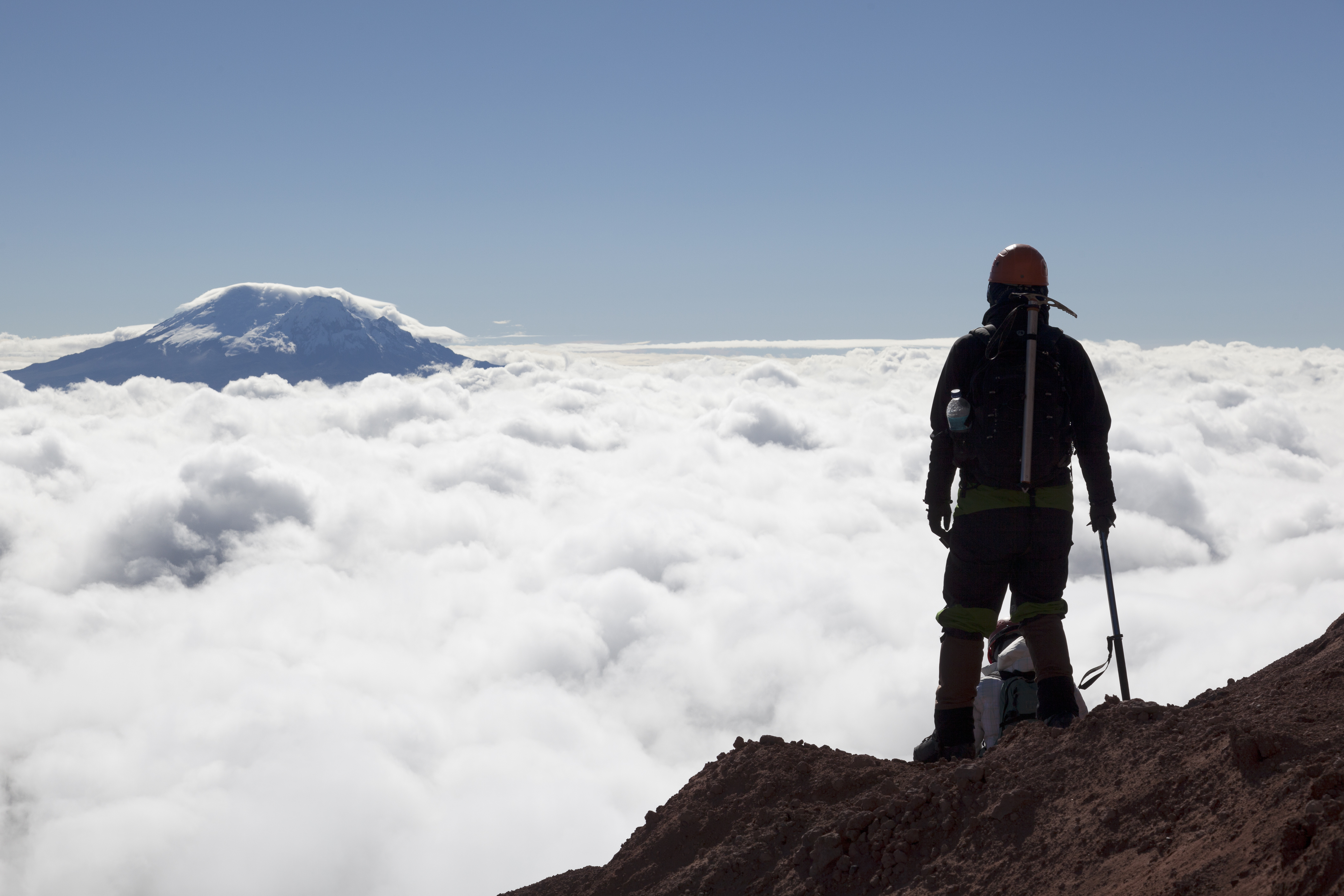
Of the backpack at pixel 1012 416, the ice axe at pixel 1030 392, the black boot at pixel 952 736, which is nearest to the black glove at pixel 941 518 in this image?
the backpack at pixel 1012 416

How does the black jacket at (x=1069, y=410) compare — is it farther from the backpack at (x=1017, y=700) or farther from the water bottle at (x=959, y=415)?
the backpack at (x=1017, y=700)

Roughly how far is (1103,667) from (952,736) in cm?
148

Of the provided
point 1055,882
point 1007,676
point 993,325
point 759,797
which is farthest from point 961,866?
point 993,325

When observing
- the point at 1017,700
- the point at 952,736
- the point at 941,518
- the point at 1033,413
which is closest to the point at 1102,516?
the point at 1033,413

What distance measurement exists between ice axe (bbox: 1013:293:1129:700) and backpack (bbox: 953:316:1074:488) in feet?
0.12

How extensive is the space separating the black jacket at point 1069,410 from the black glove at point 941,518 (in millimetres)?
24

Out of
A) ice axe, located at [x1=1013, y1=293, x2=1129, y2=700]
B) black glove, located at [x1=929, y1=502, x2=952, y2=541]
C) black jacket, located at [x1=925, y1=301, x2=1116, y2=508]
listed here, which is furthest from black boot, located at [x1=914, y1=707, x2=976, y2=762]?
→ black jacket, located at [x1=925, y1=301, x2=1116, y2=508]

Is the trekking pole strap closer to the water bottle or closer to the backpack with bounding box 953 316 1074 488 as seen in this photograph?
the backpack with bounding box 953 316 1074 488

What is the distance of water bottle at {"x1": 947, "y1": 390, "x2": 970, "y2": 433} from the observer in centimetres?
515

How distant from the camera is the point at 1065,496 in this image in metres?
5.26

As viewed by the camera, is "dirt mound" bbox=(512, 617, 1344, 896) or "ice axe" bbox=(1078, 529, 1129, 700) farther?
"ice axe" bbox=(1078, 529, 1129, 700)

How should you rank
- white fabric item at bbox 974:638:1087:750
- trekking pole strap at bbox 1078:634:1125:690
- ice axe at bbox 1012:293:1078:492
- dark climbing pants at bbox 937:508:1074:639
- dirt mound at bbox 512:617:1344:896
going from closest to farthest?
1. dirt mound at bbox 512:617:1344:896
2. ice axe at bbox 1012:293:1078:492
3. dark climbing pants at bbox 937:508:1074:639
4. trekking pole strap at bbox 1078:634:1125:690
5. white fabric item at bbox 974:638:1087:750

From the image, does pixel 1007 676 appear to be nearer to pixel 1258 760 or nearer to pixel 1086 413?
pixel 1086 413

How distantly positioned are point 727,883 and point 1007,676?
10.1 feet
